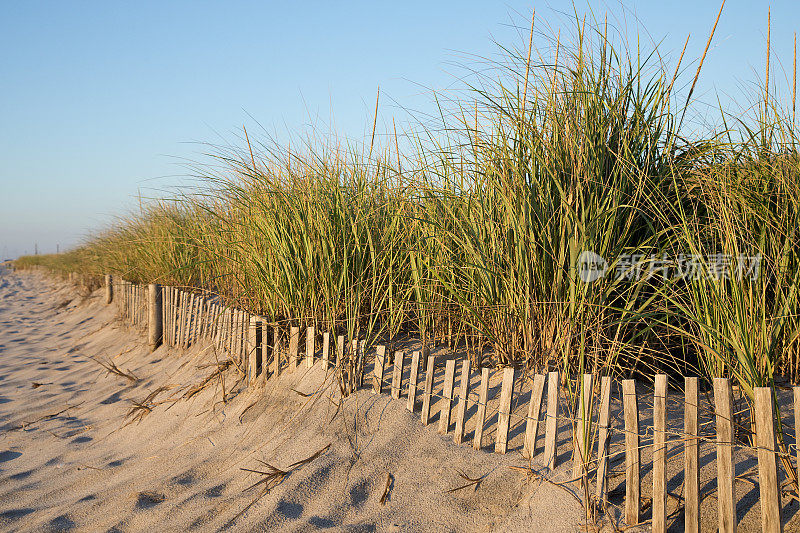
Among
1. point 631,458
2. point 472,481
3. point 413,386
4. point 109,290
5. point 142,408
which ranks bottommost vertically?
point 142,408

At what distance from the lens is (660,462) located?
1.95 meters

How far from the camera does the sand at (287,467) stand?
84.2 inches

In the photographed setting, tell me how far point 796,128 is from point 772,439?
1.72 metres

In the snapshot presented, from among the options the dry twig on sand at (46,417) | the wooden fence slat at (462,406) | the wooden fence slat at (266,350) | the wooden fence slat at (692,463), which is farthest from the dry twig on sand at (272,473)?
the dry twig on sand at (46,417)

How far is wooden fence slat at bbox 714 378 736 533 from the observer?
6.08 feet

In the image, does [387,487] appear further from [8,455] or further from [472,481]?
[8,455]

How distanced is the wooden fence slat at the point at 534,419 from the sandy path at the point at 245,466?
0.07 meters

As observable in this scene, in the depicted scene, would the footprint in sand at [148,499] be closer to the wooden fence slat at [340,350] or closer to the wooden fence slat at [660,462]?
the wooden fence slat at [340,350]

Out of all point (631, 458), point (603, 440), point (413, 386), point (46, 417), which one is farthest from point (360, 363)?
point (46, 417)

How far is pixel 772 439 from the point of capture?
1834 millimetres

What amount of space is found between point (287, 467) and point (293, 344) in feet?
3.05

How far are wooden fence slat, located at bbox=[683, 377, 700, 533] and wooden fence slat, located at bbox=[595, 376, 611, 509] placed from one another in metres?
0.27

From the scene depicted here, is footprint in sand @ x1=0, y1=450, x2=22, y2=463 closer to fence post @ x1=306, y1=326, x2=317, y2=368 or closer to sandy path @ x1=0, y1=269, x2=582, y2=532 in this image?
sandy path @ x1=0, y1=269, x2=582, y2=532

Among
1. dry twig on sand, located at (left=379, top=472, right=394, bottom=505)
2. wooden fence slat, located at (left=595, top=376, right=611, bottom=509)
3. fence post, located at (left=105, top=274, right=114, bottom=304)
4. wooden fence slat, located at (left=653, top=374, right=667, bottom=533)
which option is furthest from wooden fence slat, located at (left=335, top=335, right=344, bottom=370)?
fence post, located at (left=105, top=274, right=114, bottom=304)
